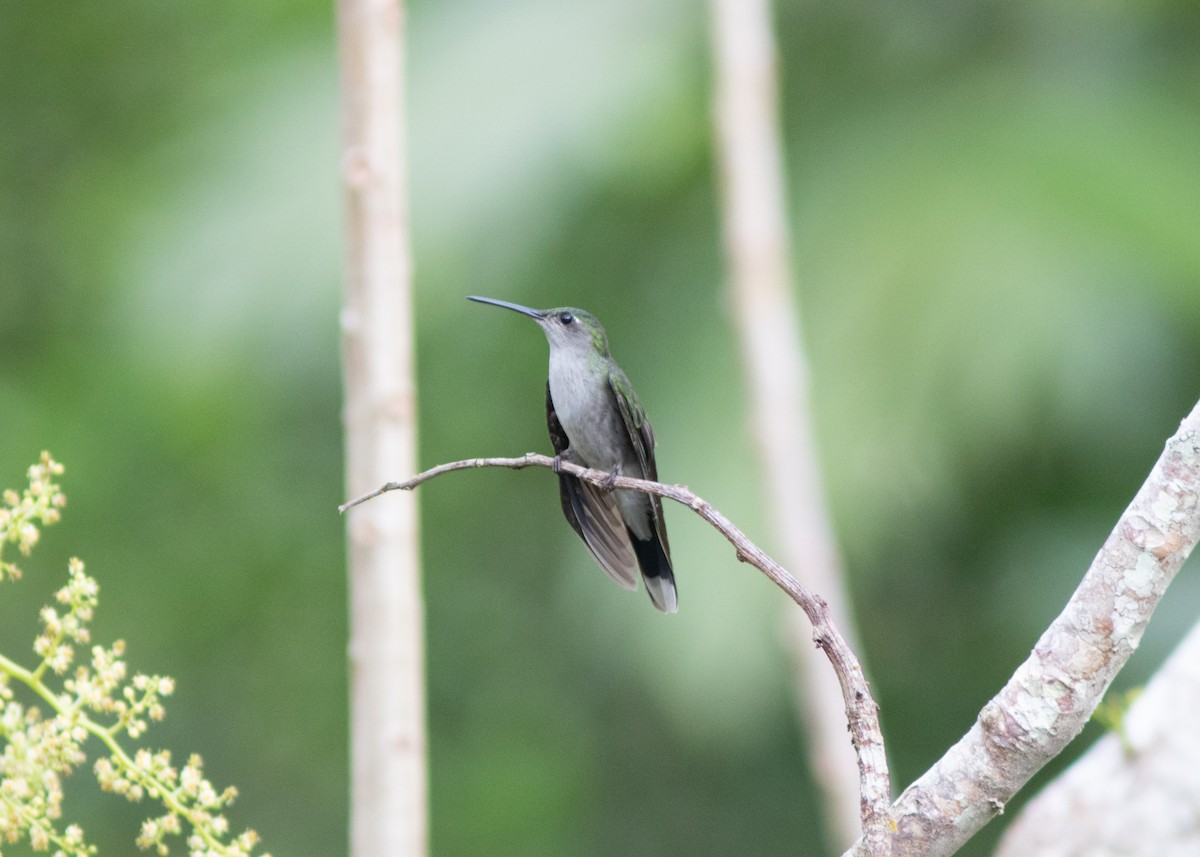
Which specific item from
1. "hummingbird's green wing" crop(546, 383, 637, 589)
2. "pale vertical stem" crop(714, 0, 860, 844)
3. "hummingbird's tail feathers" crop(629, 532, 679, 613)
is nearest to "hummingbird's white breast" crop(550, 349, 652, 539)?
"hummingbird's tail feathers" crop(629, 532, 679, 613)

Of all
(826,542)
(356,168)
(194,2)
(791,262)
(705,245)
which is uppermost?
(194,2)

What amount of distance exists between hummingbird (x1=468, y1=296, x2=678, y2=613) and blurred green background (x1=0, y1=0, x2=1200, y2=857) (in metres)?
2.16

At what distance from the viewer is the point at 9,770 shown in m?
1.21

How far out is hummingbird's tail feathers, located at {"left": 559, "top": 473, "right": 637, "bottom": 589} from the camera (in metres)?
2.95

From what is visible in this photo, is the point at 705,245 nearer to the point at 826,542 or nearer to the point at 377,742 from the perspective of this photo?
the point at 826,542

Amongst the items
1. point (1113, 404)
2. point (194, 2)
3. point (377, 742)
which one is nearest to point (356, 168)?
point (377, 742)

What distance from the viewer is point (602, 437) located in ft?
12.2

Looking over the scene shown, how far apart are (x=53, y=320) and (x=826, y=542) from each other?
244 inches

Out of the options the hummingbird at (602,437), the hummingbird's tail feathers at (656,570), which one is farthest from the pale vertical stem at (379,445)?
the hummingbird's tail feathers at (656,570)

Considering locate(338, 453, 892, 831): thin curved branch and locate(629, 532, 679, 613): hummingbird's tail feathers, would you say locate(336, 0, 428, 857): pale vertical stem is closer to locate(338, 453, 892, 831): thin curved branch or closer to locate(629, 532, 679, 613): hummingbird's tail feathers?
locate(629, 532, 679, 613): hummingbird's tail feathers

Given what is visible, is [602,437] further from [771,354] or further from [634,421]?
[771,354]

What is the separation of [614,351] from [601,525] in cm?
422

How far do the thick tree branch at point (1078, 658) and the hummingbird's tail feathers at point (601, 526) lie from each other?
1328 mm

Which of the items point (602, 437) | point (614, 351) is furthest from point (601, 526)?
point (614, 351)
